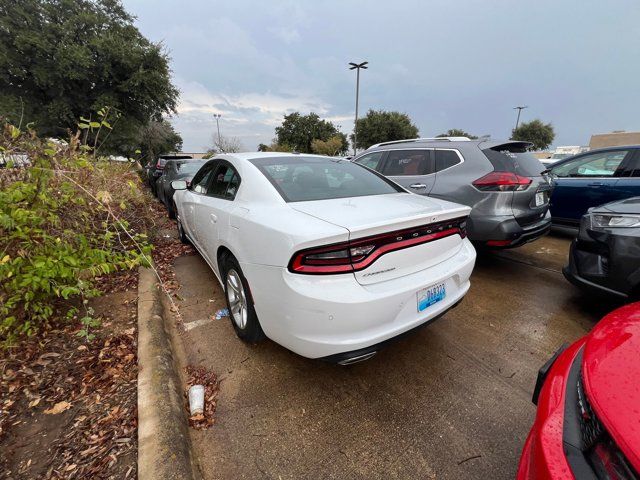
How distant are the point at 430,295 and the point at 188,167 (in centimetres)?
774

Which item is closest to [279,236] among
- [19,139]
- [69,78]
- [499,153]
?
[19,139]

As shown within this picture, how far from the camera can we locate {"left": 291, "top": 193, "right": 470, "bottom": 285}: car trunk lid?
176 centimetres

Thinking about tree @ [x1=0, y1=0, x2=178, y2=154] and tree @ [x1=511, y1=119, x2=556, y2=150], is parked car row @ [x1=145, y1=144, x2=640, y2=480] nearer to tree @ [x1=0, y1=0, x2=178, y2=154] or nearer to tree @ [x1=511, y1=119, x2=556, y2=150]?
tree @ [x1=0, y1=0, x2=178, y2=154]

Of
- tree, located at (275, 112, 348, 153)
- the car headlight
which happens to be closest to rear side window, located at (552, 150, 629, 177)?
the car headlight

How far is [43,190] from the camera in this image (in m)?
2.23

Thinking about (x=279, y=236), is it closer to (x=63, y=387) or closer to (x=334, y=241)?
(x=334, y=241)

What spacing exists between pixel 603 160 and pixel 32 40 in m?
20.9

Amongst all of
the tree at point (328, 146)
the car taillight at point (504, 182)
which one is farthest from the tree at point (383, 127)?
the car taillight at point (504, 182)

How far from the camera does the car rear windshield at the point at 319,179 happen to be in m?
2.39

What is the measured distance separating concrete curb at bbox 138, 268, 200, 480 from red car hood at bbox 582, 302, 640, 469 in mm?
1731

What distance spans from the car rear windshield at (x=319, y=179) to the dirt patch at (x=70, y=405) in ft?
5.56

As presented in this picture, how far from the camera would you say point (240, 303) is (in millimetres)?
2527

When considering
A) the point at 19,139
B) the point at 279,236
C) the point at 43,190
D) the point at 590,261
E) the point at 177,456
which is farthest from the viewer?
the point at 590,261

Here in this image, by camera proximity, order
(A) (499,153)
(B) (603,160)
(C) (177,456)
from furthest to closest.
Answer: (B) (603,160), (A) (499,153), (C) (177,456)
